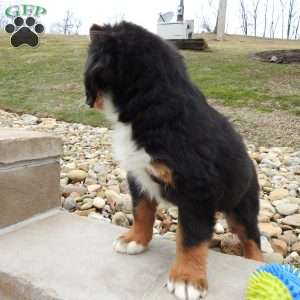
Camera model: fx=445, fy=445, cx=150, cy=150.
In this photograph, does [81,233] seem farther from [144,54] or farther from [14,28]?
[14,28]

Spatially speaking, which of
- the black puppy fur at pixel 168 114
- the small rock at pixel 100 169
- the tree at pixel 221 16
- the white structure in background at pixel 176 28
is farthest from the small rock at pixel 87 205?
the tree at pixel 221 16

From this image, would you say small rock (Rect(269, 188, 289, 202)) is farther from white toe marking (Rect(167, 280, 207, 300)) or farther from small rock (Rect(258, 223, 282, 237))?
white toe marking (Rect(167, 280, 207, 300))

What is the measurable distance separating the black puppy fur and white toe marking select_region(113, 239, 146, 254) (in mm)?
458

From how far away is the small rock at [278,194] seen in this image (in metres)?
3.91

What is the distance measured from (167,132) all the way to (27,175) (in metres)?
1.16

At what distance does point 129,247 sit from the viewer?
2.28m

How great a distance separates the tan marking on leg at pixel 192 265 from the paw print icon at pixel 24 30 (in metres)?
10.5

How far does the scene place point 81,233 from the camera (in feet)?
8.28

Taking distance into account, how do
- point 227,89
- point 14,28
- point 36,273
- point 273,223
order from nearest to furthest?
point 36,273 < point 273,223 < point 227,89 < point 14,28

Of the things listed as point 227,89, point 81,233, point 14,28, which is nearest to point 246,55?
point 227,89

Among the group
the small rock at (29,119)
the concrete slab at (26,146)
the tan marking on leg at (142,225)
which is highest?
the concrete slab at (26,146)

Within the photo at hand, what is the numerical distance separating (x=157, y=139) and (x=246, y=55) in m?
14.0
